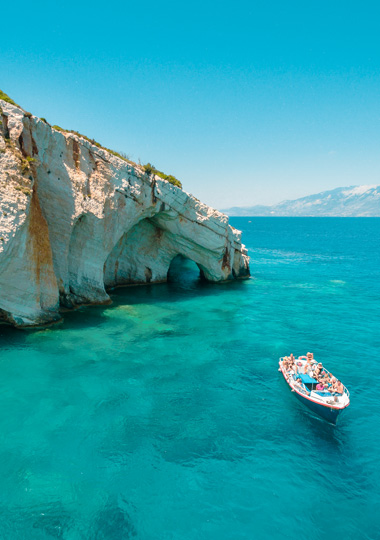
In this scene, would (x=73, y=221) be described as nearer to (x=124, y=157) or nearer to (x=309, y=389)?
(x=124, y=157)

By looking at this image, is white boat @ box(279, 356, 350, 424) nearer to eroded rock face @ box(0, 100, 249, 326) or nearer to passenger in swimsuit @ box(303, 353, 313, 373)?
passenger in swimsuit @ box(303, 353, 313, 373)

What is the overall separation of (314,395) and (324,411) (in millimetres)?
932

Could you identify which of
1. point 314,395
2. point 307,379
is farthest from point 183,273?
point 314,395

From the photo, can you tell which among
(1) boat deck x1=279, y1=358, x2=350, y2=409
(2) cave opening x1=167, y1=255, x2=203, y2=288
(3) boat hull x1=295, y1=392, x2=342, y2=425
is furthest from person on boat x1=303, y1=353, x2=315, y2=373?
(2) cave opening x1=167, y1=255, x2=203, y2=288

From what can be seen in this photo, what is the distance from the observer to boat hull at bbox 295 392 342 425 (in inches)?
687

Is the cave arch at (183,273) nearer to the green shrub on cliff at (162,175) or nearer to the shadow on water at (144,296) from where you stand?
the shadow on water at (144,296)

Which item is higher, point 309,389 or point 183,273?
point 183,273

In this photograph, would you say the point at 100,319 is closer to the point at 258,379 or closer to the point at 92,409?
the point at 92,409

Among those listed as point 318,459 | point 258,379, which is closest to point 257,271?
point 258,379

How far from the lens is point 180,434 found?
16250 millimetres

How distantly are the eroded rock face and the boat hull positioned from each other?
67.4ft

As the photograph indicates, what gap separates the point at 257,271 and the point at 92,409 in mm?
41503

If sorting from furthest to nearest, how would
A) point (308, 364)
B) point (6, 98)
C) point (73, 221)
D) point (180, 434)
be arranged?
point (73, 221)
point (6, 98)
point (308, 364)
point (180, 434)

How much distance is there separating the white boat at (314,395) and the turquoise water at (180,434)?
2.07 feet
